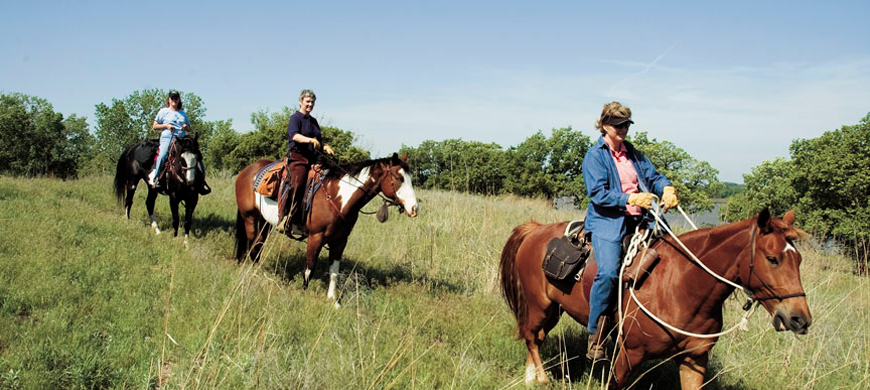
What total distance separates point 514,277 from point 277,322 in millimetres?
2468

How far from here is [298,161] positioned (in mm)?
7129

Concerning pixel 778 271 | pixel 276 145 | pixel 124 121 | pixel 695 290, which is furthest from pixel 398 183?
pixel 124 121

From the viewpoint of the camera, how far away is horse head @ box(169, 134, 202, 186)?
8.92m

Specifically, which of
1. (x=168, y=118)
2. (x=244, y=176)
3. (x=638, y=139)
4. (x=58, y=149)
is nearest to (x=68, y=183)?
(x=168, y=118)

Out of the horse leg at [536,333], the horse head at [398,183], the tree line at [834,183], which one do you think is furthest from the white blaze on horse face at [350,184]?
the tree line at [834,183]

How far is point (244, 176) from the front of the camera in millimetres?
8125

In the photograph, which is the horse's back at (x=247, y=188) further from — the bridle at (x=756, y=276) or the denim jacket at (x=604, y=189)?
the bridle at (x=756, y=276)

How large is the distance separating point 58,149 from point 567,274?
68.9 m

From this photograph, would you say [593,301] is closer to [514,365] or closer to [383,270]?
[514,365]

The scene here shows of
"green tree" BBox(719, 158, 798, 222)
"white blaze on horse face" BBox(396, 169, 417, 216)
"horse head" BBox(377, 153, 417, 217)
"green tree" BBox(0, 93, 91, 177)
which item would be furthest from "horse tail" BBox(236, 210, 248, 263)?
"green tree" BBox(0, 93, 91, 177)

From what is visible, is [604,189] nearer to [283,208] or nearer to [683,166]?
[283,208]

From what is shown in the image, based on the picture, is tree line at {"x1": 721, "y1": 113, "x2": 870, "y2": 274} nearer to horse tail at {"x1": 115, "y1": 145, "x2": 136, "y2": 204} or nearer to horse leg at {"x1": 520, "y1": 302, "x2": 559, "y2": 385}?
horse leg at {"x1": 520, "y1": 302, "x2": 559, "y2": 385}

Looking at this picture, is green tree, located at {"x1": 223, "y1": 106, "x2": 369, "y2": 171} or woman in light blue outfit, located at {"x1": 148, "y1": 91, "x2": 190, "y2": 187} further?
green tree, located at {"x1": 223, "y1": 106, "x2": 369, "y2": 171}

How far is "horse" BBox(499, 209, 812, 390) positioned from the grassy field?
363 mm
